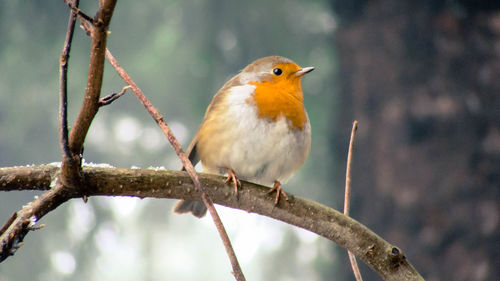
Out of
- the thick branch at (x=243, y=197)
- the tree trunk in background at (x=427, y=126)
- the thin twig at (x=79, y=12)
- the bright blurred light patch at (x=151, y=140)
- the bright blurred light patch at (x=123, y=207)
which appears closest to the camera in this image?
the thin twig at (x=79, y=12)

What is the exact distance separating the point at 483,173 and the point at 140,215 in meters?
1.92

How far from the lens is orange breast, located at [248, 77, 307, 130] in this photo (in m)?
1.36

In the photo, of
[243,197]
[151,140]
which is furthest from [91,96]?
[151,140]

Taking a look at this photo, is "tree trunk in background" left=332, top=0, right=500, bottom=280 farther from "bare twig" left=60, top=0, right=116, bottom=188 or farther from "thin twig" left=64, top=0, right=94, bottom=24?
"thin twig" left=64, top=0, right=94, bottom=24

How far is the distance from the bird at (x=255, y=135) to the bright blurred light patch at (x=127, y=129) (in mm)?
1230

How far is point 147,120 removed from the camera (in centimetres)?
269

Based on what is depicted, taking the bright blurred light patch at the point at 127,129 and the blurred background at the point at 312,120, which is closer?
the blurred background at the point at 312,120

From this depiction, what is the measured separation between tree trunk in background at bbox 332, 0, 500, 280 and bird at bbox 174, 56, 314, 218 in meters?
1.79

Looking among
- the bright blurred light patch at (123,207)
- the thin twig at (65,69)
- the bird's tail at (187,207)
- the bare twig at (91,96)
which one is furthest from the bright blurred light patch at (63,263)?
the thin twig at (65,69)

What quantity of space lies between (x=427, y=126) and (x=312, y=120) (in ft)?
2.30

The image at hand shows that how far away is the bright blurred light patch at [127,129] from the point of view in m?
2.65

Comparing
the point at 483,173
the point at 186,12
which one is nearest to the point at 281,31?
the point at 186,12

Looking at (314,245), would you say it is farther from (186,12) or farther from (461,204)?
(186,12)

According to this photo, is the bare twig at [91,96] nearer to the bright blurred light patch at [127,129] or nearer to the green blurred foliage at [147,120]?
the green blurred foliage at [147,120]
